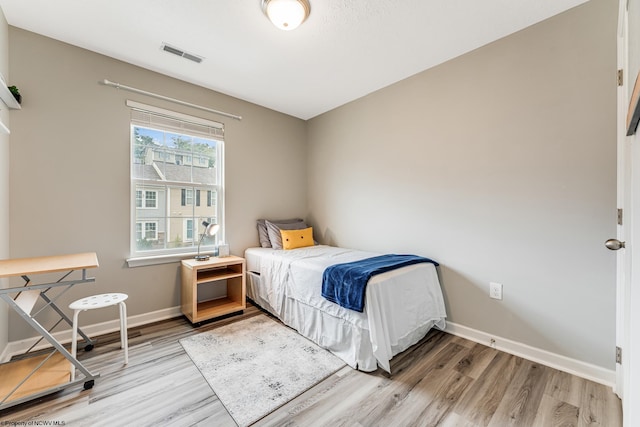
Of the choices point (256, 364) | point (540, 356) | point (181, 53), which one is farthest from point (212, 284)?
point (540, 356)

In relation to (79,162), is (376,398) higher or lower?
lower

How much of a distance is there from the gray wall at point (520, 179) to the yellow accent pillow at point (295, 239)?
1039mm

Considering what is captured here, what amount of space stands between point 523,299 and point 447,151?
1.40 metres

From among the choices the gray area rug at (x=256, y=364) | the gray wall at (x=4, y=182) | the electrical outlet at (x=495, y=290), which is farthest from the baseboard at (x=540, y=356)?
the gray wall at (x=4, y=182)

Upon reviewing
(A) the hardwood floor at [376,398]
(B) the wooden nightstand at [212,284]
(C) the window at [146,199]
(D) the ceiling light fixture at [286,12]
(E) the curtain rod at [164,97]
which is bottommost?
(A) the hardwood floor at [376,398]

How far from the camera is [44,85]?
2152 millimetres

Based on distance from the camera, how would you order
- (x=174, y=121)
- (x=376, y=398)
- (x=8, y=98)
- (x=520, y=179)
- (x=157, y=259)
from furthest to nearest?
(x=174, y=121) < (x=157, y=259) < (x=520, y=179) < (x=8, y=98) < (x=376, y=398)

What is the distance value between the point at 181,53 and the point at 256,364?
2.77 m

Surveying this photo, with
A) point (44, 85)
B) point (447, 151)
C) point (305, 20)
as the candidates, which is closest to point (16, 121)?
point (44, 85)

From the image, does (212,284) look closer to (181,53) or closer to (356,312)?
(356,312)

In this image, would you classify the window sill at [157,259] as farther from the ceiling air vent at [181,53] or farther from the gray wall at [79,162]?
the ceiling air vent at [181,53]

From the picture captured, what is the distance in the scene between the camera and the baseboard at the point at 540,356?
1725 millimetres

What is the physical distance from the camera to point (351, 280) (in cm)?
191

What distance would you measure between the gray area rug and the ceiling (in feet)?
8.53
